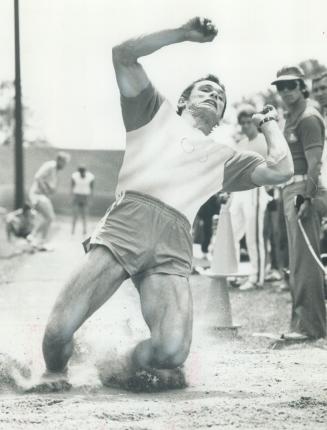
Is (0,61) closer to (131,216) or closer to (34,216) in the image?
(131,216)

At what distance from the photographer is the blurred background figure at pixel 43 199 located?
11.3 m

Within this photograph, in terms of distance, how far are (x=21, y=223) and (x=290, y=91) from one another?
A: 6619 millimetres

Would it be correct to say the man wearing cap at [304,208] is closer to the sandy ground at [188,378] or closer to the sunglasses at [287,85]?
the sunglasses at [287,85]

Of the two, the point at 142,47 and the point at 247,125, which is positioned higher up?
the point at 142,47

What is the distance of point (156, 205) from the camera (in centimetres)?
394

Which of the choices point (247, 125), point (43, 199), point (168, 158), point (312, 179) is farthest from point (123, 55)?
point (43, 199)

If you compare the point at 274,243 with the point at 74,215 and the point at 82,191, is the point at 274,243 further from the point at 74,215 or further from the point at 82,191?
the point at 82,191

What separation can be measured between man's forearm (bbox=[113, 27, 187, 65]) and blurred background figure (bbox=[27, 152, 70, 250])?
7.23m

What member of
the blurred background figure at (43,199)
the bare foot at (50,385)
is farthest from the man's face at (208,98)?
the blurred background figure at (43,199)

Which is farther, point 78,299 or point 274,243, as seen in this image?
point 274,243

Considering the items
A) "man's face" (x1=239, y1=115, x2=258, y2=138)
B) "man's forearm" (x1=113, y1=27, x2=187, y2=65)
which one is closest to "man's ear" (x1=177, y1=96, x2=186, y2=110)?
"man's forearm" (x1=113, y1=27, x2=187, y2=65)

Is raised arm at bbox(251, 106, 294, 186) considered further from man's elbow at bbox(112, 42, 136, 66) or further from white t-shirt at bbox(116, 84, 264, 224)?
man's elbow at bbox(112, 42, 136, 66)

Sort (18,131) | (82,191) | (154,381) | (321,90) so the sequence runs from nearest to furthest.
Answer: (154,381)
(321,90)
(18,131)
(82,191)

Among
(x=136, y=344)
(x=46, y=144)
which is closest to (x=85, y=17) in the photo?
(x=136, y=344)
